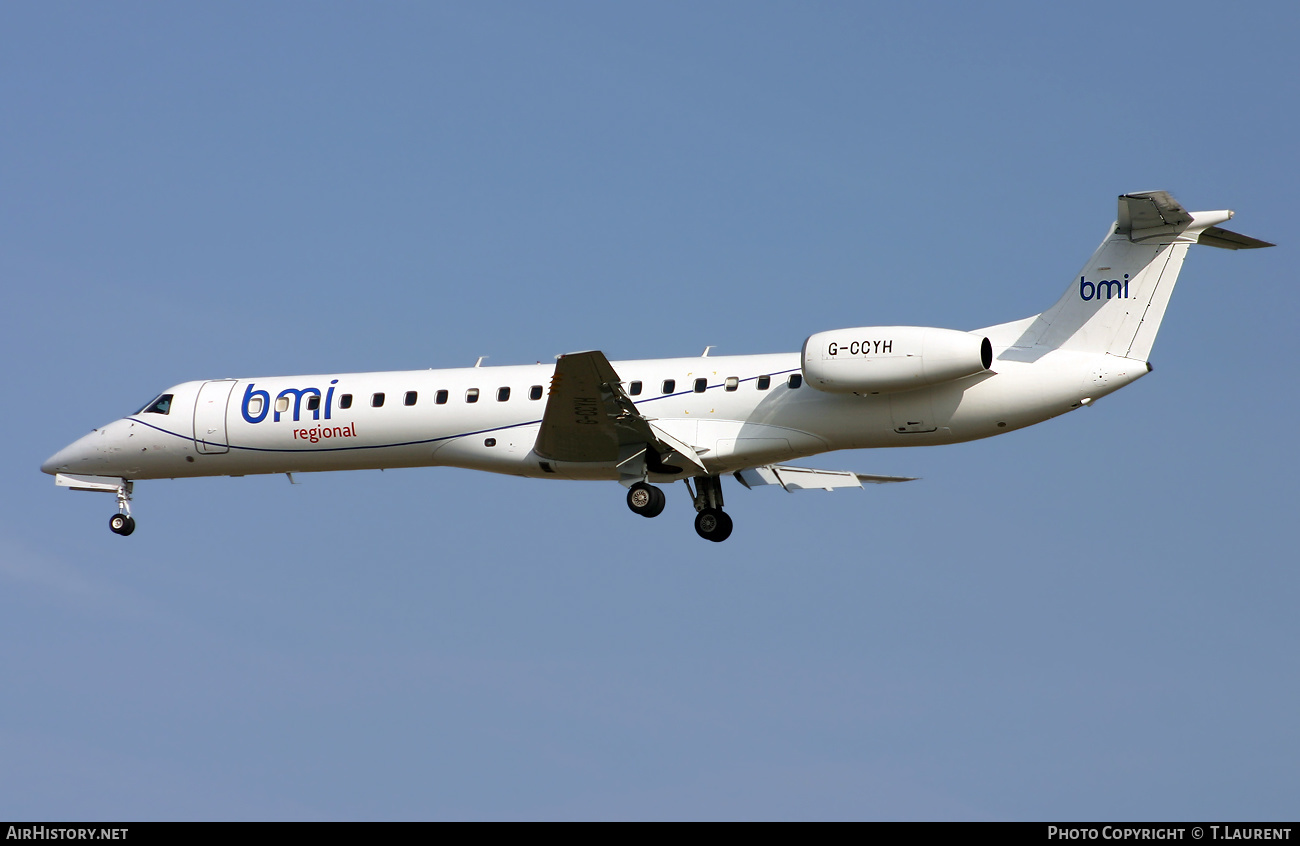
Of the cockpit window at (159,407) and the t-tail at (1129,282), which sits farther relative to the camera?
the cockpit window at (159,407)

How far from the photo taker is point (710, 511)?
2627 centimetres

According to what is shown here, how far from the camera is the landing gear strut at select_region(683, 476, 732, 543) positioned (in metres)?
26.2

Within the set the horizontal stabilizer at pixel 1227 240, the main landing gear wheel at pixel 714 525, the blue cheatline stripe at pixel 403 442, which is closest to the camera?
the horizontal stabilizer at pixel 1227 240

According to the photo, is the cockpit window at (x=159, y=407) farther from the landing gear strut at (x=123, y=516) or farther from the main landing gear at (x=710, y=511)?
the main landing gear at (x=710, y=511)

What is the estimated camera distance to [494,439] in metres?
25.2

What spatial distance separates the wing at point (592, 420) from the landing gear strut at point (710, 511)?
84.4 inches

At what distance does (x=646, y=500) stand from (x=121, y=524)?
10030 mm

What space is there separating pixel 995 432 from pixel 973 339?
1.60 m

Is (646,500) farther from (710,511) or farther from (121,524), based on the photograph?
(121,524)

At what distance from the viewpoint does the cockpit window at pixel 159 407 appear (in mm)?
27641

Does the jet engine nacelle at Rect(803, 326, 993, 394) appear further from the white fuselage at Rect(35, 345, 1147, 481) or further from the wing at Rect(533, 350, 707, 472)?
the wing at Rect(533, 350, 707, 472)

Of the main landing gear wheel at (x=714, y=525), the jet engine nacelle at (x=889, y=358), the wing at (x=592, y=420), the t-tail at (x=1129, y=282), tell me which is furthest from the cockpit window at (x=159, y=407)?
the t-tail at (x=1129, y=282)

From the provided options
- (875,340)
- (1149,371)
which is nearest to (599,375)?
(875,340)
